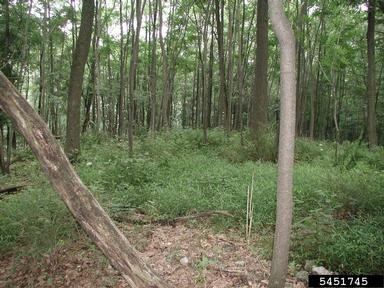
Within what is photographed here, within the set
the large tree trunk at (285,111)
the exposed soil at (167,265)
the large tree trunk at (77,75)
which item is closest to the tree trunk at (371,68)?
the large tree trunk at (77,75)

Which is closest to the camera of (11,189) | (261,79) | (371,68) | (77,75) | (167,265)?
(167,265)

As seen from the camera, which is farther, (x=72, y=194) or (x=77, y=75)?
(x=77, y=75)

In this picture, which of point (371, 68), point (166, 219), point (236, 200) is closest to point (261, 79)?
point (371, 68)

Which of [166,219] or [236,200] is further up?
[236,200]

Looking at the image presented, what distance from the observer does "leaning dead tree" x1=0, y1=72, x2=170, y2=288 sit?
319cm

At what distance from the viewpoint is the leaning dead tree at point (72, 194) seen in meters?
3.19

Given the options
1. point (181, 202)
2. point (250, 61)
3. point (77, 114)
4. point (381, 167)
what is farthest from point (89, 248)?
point (250, 61)

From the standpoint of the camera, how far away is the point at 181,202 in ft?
19.6

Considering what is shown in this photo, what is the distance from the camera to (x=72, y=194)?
3.25 meters

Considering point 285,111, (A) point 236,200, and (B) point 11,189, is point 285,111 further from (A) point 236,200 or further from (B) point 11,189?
(B) point 11,189

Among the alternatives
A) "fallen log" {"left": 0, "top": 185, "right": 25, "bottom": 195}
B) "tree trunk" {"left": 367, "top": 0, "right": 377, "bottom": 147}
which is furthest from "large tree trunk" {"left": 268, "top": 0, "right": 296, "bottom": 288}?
"tree trunk" {"left": 367, "top": 0, "right": 377, "bottom": 147}

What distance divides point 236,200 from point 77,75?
20.7ft

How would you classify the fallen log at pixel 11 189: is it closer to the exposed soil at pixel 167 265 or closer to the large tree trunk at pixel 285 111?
the exposed soil at pixel 167 265

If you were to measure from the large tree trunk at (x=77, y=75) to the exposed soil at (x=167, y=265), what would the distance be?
5302mm
